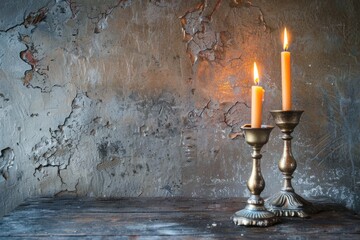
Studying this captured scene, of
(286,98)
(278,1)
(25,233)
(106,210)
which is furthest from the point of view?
(278,1)

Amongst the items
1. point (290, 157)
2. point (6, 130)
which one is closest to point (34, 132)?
point (6, 130)

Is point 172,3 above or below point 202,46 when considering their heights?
above

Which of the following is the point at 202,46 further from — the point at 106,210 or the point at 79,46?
the point at 106,210

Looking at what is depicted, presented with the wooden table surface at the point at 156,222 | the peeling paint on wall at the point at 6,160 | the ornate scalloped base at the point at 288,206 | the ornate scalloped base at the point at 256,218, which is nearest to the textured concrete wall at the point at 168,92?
the peeling paint on wall at the point at 6,160

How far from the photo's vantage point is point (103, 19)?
7.95 ft

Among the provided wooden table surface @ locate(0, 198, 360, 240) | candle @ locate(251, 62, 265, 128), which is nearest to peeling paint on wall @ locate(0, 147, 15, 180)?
wooden table surface @ locate(0, 198, 360, 240)

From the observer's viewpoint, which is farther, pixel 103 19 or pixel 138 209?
pixel 103 19

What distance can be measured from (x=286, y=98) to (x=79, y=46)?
1.19 m

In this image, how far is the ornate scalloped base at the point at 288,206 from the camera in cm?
183

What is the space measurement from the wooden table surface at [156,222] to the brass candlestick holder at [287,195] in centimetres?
4

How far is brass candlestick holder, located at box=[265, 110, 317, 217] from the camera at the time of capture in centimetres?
179

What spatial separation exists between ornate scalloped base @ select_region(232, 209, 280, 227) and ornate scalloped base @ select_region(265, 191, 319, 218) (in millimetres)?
112

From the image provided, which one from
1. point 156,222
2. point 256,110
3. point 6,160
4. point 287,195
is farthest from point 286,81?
point 6,160

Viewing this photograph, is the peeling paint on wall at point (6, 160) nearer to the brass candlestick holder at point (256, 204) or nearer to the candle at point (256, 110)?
the brass candlestick holder at point (256, 204)
